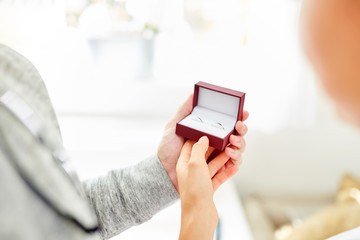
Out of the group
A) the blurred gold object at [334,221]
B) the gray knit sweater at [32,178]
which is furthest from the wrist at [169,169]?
the blurred gold object at [334,221]

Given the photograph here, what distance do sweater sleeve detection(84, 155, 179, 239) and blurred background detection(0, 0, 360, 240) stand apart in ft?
1.17

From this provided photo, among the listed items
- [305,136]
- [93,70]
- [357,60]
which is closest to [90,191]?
[357,60]

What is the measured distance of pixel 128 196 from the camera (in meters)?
0.68

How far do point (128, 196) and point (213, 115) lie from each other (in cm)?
29

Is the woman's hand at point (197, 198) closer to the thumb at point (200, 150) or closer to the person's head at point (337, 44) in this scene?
the thumb at point (200, 150)

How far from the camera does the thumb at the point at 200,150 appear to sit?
0.58 metres

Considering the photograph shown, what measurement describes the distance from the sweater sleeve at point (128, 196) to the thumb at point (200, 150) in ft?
0.44

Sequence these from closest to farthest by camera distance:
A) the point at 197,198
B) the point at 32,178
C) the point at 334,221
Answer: the point at 32,178 → the point at 197,198 → the point at 334,221

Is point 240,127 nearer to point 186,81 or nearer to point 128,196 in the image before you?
point 128,196

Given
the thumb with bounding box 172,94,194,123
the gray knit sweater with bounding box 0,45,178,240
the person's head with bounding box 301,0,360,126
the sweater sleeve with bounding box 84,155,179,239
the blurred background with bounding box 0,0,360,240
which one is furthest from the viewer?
the blurred background with bounding box 0,0,360,240

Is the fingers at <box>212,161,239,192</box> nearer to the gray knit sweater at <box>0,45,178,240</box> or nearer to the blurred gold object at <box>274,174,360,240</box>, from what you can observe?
the gray knit sweater at <box>0,45,178,240</box>

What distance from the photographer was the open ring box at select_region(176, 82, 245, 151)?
683 mm

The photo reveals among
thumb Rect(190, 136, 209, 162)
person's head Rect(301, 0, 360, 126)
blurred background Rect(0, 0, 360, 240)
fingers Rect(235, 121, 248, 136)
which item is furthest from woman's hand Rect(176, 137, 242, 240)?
blurred background Rect(0, 0, 360, 240)

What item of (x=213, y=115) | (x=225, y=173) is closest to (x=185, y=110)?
(x=213, y=115)
